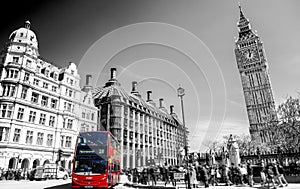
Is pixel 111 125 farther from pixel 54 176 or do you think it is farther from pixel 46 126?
pixel 54 176

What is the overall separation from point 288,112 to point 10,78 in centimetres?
4213

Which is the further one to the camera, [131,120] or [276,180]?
[131,120]

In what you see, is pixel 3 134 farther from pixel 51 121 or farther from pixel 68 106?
pixel 68 106

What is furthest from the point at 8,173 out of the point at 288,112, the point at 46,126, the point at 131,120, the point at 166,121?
the point at 166,121

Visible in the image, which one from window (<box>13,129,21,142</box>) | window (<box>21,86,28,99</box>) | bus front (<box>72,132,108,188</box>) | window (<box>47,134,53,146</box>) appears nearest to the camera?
bus front (<box>72,132,108,188</box>)

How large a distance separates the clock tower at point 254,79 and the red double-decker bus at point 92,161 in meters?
76.7

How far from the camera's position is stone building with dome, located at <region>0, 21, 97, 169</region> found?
29188 millimetres

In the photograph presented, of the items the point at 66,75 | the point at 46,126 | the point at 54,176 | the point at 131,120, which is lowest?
the point at 54,176

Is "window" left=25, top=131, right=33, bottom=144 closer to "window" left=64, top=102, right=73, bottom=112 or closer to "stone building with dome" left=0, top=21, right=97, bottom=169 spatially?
"stone building with dome" left=0, top=21, right=97, bottom=169

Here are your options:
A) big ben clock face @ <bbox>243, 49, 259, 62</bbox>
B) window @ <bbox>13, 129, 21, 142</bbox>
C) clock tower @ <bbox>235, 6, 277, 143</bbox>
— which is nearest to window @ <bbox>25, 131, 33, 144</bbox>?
window @ <bbox>13, 129, 21, 142</bbox>

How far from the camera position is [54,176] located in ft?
94.7

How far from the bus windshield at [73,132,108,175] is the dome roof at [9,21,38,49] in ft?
95.4

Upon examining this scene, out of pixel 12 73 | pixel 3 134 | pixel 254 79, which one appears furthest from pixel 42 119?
pixel 254 79

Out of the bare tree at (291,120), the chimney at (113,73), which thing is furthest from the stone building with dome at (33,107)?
the bare tree at (291,120)
